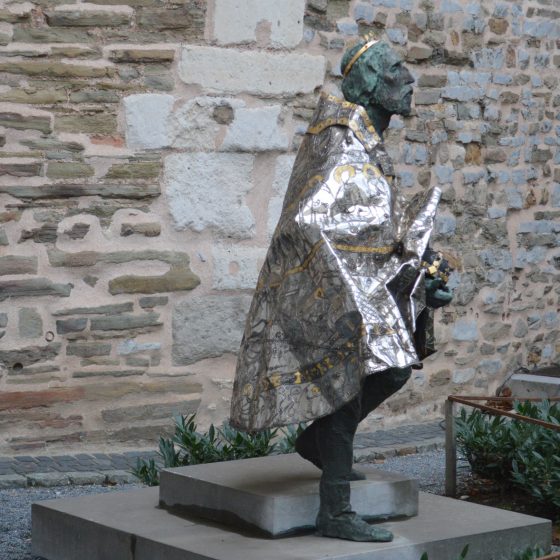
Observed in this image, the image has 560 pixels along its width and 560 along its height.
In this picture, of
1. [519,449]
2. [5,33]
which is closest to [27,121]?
[5,33]

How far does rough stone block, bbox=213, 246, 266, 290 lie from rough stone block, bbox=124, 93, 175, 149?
73cm

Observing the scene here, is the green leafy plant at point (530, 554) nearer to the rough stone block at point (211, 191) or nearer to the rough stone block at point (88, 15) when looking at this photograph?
the rough stone block at point (211, 191)

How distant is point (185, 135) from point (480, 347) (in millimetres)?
2854

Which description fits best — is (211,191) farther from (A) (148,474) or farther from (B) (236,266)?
(A) (148,474)

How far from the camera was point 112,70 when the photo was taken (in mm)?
7094

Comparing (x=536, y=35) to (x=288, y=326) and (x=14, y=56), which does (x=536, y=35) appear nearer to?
(x=14, y=56)

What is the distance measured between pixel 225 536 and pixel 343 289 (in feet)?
3.16

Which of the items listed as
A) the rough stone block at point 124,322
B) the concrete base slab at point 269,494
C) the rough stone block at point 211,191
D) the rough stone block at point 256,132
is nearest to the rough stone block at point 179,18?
the rough stone block at point 256,132

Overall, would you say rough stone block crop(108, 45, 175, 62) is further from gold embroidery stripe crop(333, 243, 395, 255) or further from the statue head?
gold embroidery stripe crop(333, 243, 395, 255)

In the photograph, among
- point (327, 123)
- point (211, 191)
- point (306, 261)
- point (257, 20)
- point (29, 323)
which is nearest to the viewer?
point (306, 261)

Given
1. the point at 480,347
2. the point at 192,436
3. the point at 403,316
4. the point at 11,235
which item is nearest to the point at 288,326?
the point at 403,316

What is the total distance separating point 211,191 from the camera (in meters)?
7.44

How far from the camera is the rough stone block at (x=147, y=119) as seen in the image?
282 inches

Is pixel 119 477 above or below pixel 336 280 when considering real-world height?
below
